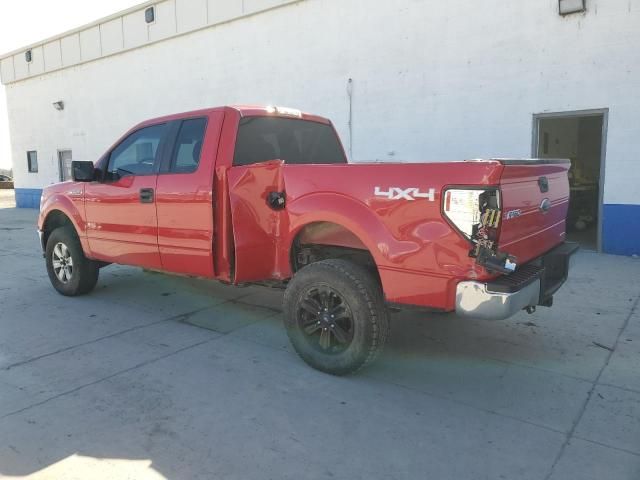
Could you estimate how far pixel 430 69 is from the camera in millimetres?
9484

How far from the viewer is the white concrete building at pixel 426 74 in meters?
8.04

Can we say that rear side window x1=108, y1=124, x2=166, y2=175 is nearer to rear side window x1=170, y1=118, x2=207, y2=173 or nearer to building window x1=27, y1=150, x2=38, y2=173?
rear side window x1=170, y1=118, x2=207, y2=173

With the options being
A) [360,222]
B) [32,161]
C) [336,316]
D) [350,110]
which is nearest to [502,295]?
[360,222]

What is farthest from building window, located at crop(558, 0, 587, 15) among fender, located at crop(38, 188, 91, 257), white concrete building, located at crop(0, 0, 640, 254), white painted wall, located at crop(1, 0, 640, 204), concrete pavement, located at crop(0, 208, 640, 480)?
fender, located at crop(38, 188, 91, 257)

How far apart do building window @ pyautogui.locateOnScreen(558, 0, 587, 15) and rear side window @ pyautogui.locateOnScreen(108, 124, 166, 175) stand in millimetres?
6669

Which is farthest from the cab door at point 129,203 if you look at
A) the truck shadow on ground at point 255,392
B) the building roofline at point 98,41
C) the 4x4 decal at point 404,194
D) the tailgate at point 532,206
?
the building roofline at point 98,41

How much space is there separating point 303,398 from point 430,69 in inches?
304

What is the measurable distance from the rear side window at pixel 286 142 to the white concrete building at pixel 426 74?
15.7 feet

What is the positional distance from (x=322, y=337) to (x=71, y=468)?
1810mm

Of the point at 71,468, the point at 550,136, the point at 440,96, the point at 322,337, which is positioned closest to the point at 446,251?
A: the point at 322,337

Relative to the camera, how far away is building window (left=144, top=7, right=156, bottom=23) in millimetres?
14836

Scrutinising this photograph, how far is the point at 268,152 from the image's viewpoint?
4590 mm

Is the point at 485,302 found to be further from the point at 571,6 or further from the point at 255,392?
the point at 571,6

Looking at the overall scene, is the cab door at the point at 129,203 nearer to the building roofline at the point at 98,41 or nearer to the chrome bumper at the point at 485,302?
the chrome bumper at the point at 485,302
